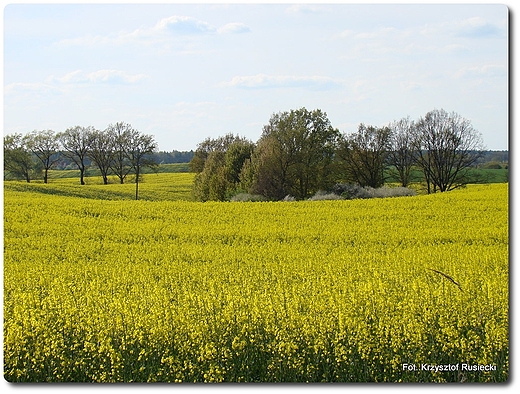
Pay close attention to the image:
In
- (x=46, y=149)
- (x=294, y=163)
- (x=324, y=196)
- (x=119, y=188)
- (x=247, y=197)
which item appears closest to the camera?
(x=46, y=149)

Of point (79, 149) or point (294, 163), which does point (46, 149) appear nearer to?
point (79, 149)

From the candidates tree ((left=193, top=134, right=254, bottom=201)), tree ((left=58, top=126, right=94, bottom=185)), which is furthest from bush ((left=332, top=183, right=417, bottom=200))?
tree ((left=58, top=126, right=94, bottom=185))

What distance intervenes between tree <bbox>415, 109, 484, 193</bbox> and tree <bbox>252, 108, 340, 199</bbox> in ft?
13.3

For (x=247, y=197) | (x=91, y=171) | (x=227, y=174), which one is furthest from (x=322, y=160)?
(x=91, y=171)

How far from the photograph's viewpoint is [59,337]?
5.29m

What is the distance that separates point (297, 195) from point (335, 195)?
1.69 meters

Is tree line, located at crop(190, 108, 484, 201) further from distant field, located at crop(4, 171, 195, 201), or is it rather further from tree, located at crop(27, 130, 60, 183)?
tree, located at crop(27, 130, 60, 183)

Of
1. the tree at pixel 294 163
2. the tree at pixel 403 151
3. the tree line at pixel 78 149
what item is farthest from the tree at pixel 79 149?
the tree at pixel 403 151

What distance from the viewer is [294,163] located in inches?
784

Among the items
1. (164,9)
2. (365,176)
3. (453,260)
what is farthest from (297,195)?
(164,9)

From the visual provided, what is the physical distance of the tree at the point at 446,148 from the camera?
326 inches

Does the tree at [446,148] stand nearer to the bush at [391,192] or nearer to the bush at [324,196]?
the bush at [391,192]

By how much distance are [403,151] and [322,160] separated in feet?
15.7

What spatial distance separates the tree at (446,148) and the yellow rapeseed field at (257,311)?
1158 millimetres
